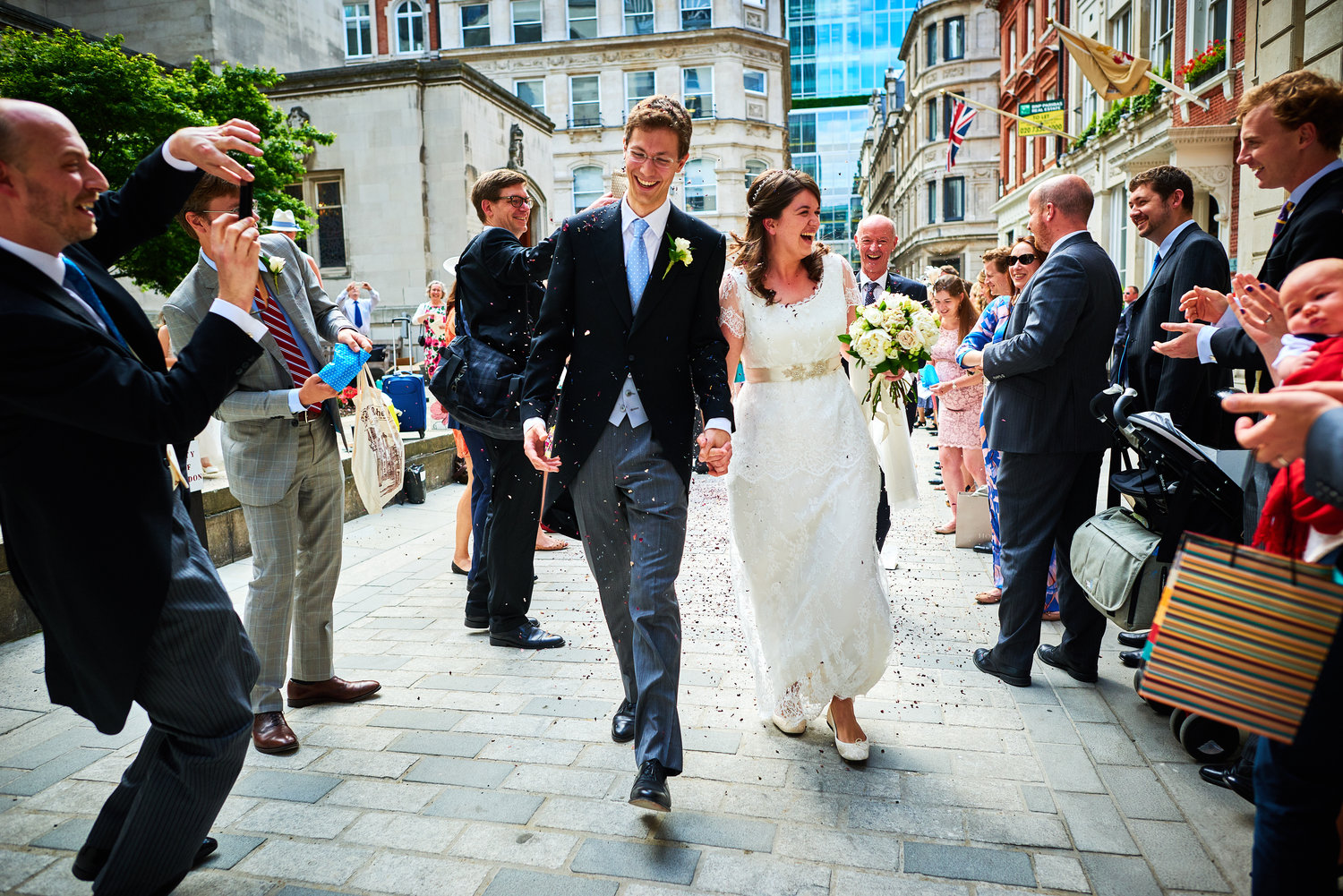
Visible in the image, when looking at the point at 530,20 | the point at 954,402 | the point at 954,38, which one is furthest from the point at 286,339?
the point at 954,38

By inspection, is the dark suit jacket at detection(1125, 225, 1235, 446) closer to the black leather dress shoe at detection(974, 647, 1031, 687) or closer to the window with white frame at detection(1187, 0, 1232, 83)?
the black leather dress shoe at detection(974, 647, 1031, 687)

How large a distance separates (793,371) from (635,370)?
31.1 inches

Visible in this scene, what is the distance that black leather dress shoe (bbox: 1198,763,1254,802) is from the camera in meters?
3.13

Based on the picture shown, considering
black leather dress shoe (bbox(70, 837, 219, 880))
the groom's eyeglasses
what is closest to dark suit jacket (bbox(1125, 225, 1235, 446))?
the groom's eyeglasses

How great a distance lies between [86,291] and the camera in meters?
2.43

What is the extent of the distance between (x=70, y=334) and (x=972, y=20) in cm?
5182

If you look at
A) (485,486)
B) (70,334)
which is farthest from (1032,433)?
(70,334)

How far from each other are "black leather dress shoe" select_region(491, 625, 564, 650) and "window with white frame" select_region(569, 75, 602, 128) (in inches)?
1800

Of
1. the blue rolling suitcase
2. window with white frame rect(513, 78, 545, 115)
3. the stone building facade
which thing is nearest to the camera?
the blue rolling suitcase

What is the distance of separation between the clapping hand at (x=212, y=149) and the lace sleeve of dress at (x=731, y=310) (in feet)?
6.00

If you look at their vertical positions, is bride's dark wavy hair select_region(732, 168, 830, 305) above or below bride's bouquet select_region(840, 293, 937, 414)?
above

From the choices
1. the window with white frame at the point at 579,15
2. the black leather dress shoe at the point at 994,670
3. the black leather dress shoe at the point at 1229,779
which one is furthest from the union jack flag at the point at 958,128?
the window with white frame at the point at 579,15

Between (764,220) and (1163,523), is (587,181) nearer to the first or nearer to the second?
(764,220)

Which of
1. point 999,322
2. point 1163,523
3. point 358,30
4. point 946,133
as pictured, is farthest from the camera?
point 358,30
